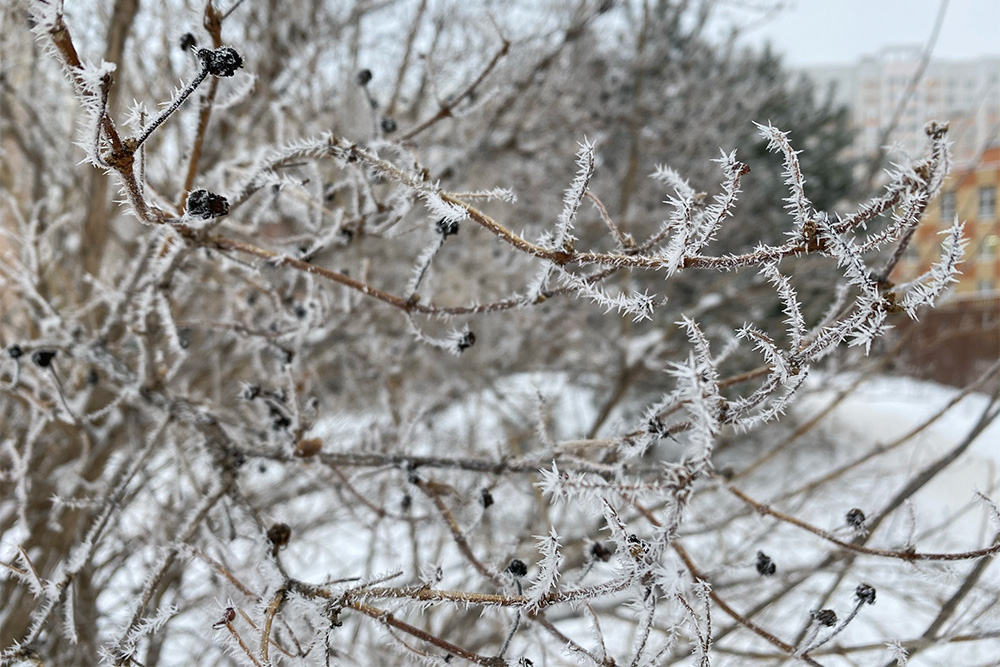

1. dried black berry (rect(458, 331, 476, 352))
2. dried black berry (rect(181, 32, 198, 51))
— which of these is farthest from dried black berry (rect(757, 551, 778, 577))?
dried black berry (rect(181, 32, 198, 51))

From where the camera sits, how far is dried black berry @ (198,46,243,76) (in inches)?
25.2

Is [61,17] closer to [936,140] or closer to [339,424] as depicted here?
[936,140]

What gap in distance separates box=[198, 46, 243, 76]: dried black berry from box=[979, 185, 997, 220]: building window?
3.54 metres

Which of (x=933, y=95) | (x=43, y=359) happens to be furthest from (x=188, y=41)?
(x=933, y=95)

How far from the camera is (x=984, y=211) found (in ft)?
11.3

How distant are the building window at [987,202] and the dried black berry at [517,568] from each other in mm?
3280

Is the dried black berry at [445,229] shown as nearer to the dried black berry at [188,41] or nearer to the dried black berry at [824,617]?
the dried black berry at [188,41]

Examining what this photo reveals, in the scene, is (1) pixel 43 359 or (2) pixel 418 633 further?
(1) pixel 43 359

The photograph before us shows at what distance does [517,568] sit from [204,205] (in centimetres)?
58

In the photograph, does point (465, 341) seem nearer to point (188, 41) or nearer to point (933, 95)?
point (188, 41)

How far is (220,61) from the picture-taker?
65cm

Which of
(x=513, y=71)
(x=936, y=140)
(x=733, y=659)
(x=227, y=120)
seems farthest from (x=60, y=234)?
(x=936, y=140)

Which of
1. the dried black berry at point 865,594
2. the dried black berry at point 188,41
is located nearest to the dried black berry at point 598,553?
the dried black berry at point 865,594

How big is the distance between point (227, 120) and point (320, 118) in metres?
0.50
